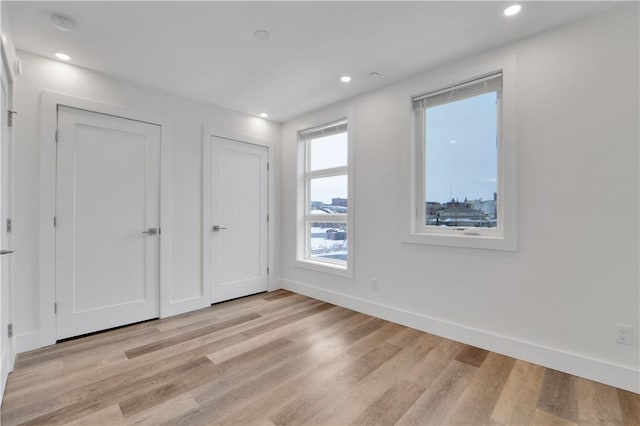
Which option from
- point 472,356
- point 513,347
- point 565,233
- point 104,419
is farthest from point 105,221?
point 565,233

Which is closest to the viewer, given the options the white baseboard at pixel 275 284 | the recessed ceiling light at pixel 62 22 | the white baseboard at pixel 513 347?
the white baseboard at pixel 513 347

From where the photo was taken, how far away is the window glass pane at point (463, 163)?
250cm

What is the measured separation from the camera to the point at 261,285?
13.4 ft

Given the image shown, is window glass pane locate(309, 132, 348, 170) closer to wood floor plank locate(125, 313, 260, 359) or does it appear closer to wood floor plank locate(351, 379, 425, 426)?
wood floor plank locate(125, 313, 260, 359)

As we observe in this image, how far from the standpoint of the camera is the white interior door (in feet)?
6.20

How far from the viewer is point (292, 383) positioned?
1.91 metres

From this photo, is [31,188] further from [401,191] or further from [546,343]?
[546,343]

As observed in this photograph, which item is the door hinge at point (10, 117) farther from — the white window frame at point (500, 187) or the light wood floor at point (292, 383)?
the white window frame at point (500, 187)

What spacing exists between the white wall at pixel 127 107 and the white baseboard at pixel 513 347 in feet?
6.73

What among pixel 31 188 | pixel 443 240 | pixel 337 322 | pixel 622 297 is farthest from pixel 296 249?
pixel 622 297

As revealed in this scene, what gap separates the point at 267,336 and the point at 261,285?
4.86 feet

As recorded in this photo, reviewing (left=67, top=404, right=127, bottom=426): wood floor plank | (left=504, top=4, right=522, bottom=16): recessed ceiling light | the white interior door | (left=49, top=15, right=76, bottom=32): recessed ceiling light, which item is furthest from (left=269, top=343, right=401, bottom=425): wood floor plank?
(left=49, top=15, right=76, bottom=32): recessed ceiling light

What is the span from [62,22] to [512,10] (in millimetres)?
3174

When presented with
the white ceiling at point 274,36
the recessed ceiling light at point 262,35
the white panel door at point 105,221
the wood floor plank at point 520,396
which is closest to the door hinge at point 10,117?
the white panel door at point 105,221
